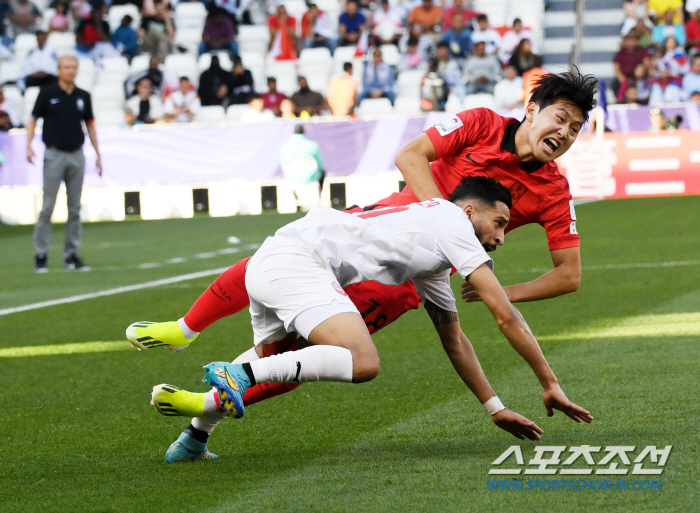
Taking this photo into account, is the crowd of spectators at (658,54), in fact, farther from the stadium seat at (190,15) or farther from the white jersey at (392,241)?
the white jersey at (392,241)

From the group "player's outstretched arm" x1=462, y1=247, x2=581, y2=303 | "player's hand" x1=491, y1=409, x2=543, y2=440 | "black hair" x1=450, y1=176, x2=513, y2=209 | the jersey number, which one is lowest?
"player's hand" x1=491, y1=409, x2=543, y2=440

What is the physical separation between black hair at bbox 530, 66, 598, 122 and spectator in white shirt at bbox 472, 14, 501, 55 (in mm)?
17402

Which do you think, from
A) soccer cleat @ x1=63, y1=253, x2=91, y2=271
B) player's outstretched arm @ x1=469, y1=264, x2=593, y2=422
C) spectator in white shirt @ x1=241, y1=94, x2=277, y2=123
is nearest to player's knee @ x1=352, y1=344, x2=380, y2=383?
player's outstretched arm @ x1=469, y1=264, x2=593, y2=422

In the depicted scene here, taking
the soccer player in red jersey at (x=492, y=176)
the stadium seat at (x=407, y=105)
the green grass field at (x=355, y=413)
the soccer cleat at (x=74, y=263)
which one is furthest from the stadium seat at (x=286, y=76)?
the soccer player in red jersey at (x=492, y=176)

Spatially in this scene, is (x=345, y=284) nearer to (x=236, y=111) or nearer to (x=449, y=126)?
(x=449, y=126)

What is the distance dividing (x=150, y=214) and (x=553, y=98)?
15.3 metres

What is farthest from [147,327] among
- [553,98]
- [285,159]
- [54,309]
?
[285,159]

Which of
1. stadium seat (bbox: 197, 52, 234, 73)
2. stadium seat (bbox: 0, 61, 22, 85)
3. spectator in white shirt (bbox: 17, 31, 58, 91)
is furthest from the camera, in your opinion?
stadium seat (bbox: 0, 61, 22, 85)

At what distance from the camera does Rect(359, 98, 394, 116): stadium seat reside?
21.1m

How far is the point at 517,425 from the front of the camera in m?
4.38

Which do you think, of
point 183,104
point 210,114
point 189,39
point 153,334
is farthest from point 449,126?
point 189,39

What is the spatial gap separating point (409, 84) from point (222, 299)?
1736 cm

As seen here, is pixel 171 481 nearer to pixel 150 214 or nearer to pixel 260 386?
pixel 260 386

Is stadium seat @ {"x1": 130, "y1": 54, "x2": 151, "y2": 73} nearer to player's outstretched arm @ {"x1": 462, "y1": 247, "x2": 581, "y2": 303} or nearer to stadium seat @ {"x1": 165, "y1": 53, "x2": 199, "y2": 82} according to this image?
stadium seat @ {"x1": 165, "y1": 53, "x2": 199, "y2": 82}
